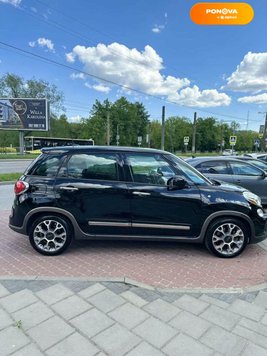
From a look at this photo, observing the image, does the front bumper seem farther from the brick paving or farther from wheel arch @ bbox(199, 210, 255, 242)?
the brick paving

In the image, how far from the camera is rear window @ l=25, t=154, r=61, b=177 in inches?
161

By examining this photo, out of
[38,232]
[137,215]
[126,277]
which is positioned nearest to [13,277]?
[38,232]

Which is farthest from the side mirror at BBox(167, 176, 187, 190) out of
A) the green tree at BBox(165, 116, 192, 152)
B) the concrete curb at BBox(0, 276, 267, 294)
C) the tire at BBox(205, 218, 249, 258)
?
the green tree at BBox(165, 116, 192, 152)

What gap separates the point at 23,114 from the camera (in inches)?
1373

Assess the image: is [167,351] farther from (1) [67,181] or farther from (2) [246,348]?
(1) [67,181]

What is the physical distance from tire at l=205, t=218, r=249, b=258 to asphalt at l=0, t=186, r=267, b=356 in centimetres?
16

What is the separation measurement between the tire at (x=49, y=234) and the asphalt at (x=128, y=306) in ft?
0.53

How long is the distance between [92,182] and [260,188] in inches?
201

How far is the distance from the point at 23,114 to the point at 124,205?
115 ft

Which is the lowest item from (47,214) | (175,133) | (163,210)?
(47,214)

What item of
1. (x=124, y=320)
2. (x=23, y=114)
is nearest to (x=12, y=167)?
(x=23, y=114)

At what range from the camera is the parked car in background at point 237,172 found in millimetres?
7133

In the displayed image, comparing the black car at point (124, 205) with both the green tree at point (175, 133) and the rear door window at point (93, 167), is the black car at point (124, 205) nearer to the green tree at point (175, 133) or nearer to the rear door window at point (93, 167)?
the rear door window at point (93, 167)

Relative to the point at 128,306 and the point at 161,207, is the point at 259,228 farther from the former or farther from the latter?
the point at 128,306
